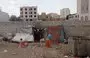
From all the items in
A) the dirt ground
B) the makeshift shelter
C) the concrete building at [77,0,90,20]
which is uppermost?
the concrete building at [77,0,90,20]

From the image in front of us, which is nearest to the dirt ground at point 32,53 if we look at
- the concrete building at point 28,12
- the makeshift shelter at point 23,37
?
the makeshift shelter at point 23,37

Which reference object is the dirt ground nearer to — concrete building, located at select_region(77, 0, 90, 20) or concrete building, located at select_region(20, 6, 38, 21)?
concrete building, located at select_region(77, 0, 90, 20)

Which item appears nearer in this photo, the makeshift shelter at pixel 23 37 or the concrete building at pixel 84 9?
the makeshift shelter at pixel 23 37

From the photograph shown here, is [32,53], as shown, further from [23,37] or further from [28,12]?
[28,12]

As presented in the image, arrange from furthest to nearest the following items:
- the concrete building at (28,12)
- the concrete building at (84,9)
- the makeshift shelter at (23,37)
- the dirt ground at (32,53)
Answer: the concrete building at (28,12) < the concrete building at (84,9) < the makeshift shelter at (23,37) < the dirt ground at (32,53)

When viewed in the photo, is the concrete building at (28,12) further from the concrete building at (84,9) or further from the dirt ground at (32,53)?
the dirt ground at (32,53)

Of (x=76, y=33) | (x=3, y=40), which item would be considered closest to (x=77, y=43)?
(x=76, y=33)

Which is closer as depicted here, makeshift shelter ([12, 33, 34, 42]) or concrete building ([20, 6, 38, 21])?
makeshift shelter ([12, 33, 34, 42])

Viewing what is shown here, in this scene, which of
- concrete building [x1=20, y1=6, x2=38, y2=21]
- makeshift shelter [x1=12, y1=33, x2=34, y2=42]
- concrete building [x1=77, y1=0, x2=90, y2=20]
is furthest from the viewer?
concrete building [x1=20, y1=6, x2=38, y2=21]

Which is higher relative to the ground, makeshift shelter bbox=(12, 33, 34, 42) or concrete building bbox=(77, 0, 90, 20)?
concrete building bbox=(77, 0, 90, 20)

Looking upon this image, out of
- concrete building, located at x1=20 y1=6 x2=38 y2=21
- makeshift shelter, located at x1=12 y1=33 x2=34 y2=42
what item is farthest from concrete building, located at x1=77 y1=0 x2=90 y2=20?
makeshift shelter, located at x1=12 y1=33 x2=34 y2=42

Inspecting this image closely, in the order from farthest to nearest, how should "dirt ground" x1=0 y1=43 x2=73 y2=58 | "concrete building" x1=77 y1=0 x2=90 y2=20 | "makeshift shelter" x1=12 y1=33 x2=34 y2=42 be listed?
"concrete building" x1=77 y1=0 x2=90 y2=20 → "makeshift shelter" x1=12 y1=33 x2=34 y2=42 → "dirt ground" x1=0 y1=43 x2=73 y2=58

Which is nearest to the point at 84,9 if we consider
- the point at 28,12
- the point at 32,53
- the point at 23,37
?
the point at 28,12

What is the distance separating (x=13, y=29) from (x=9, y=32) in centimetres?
54
